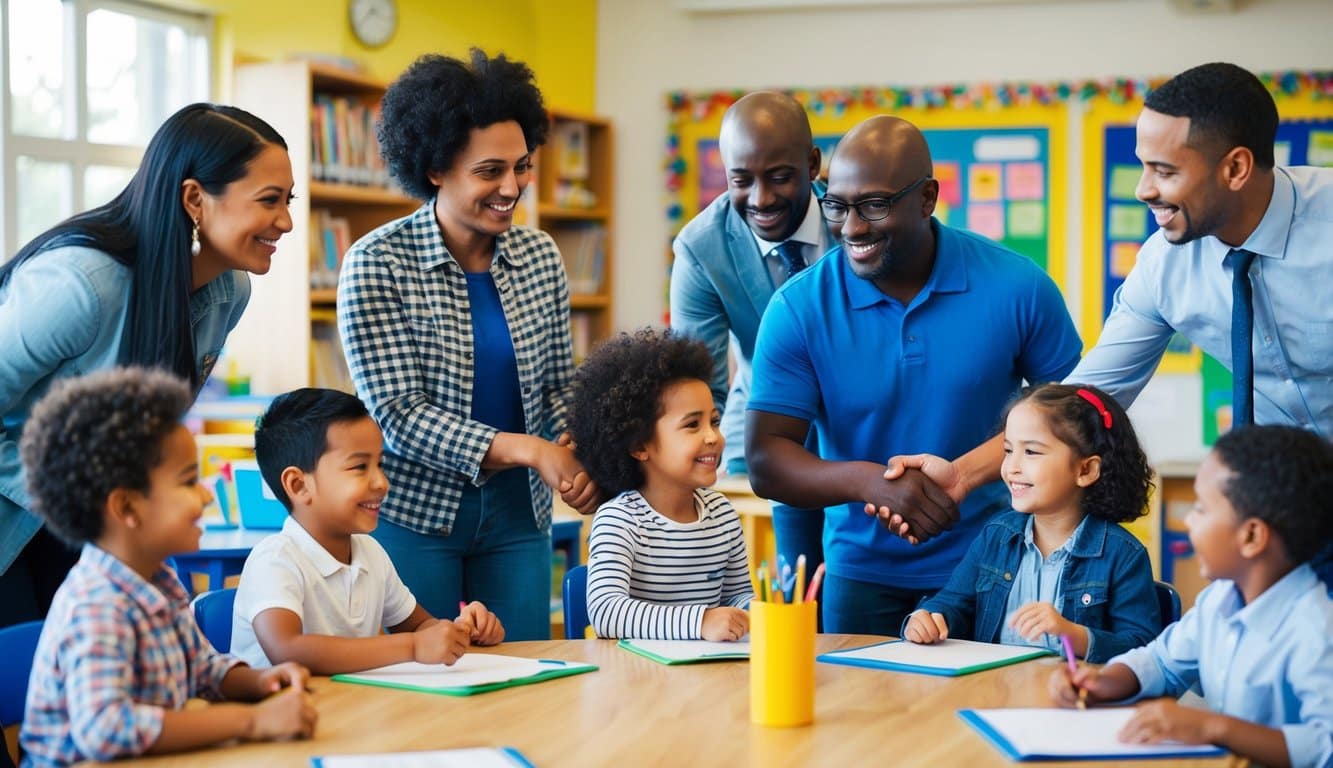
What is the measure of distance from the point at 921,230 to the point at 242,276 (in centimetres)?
126

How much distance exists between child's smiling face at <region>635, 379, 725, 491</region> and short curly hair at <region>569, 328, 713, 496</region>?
0.02 m

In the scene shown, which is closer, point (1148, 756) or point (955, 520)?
point (1148, 756)

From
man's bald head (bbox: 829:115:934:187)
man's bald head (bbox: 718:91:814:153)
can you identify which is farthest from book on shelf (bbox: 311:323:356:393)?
man's bald head (bbox: 829:115:934:187)

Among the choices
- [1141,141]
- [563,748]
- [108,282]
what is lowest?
[563,748]

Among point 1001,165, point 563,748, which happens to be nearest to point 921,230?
point 563,748

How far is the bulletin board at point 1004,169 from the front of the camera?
670cm

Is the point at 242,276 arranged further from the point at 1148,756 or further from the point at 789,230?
the point at 1148,756

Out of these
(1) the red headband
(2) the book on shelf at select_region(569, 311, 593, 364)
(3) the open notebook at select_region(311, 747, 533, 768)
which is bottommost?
(3) the open notebook at select_region(311, 747, 533, 768)

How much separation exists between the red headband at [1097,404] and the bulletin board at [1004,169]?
4.27 meters

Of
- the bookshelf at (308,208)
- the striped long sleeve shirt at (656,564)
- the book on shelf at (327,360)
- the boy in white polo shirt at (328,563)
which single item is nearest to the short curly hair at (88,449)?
the boy in white polo shirt at (328,563)

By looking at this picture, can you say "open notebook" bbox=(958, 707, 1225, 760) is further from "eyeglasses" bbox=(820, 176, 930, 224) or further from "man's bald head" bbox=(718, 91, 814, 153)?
"man's bald head" bbox=(718, 91, 814, 153)

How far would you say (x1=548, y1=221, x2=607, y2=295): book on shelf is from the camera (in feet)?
23.5

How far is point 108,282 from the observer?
223 centimetres

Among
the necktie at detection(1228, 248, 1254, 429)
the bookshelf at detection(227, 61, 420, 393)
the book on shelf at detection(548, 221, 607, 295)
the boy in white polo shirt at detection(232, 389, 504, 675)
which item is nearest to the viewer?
the boy in white polo shirt at detection(232, 389, 504, 675)
